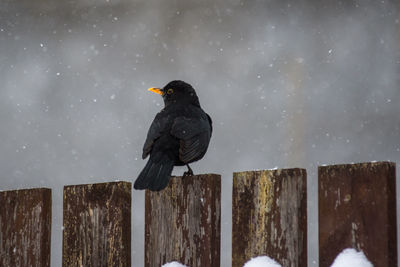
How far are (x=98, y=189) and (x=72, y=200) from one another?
13 cm

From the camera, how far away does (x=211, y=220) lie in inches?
91.7

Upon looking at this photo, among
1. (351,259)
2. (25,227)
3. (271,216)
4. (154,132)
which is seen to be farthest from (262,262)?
(154,132)

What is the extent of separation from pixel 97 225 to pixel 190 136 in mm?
1034

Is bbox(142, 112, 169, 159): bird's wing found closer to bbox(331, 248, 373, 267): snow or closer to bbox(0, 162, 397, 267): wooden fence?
bbox(0, 162, 397, 267): wooden fence

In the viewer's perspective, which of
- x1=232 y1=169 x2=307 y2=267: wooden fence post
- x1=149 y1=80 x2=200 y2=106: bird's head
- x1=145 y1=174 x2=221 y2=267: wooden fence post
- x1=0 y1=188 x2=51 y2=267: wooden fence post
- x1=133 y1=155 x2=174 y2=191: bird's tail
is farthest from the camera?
x1=149 y1=80 x2=200 y2=106: bird's head

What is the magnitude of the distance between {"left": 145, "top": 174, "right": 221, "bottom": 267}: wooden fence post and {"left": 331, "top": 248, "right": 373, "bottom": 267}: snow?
0.48 meters

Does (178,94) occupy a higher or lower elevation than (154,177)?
higher

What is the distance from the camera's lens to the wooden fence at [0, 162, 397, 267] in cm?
202

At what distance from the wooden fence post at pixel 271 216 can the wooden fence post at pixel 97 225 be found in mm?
470

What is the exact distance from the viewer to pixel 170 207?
7.98 feet

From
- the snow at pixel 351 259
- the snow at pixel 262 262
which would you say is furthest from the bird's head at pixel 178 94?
the snow at pixel 351 259

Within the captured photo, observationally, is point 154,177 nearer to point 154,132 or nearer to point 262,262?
point 262,262

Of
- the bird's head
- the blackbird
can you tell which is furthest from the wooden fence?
the bird's head

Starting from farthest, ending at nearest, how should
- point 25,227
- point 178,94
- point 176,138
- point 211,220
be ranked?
point 178,94, point 176,138, point 25,227, point 211,220
